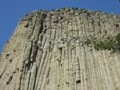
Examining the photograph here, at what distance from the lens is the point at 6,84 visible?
25.5m

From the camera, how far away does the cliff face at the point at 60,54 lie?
2531 centimetres

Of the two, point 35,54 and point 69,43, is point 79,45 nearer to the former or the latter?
point 69,43

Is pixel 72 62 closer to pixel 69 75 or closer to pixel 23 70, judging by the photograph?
pixel 69 75

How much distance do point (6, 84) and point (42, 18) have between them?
33.1 ft

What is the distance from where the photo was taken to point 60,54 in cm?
2827

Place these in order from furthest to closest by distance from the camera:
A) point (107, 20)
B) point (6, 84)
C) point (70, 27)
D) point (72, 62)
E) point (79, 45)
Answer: point (107, 20)
point (70, 27)
point (79, 45)
point (72, 62)
point (6, 84)

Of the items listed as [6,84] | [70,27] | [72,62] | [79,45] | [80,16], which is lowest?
[6,84]

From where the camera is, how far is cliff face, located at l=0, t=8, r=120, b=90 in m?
25.3

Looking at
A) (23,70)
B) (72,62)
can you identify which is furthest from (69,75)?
(23,70)

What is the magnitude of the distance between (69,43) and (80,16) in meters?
5.24

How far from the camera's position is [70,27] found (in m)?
31.9

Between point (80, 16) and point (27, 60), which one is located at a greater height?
point (80, 16)

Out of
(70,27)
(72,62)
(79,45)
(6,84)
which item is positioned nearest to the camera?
(6,84)

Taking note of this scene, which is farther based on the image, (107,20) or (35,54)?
(107,20)
